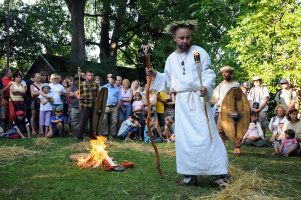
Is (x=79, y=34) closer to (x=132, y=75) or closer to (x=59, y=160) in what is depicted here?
(x=132, y=75)

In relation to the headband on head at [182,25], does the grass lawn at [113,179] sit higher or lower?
lower

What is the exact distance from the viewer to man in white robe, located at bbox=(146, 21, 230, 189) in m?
4.03

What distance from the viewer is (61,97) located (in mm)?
10461

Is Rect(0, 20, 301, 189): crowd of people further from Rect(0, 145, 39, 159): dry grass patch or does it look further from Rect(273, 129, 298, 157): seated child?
Rect(0, 145, 39, 159): dry grass patch

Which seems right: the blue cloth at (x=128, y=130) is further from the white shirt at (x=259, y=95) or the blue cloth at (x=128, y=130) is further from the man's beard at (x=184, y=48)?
the man's beard at (x=184, y=48)

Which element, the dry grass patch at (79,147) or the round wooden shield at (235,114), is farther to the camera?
the dry grass patch at (79,147)

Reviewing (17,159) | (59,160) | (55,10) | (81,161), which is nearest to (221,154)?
(81,161)

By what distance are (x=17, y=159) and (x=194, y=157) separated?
3774mm

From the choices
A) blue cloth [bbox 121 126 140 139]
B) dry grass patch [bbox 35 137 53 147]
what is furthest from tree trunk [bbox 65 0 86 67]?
dry grass patch [bbox 35 137 53 147]

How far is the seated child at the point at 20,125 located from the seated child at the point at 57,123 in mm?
733

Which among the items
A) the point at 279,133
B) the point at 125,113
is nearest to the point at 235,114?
the point at 279,133

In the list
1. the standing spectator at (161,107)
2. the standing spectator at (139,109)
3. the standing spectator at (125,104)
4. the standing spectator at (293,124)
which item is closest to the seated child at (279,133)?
the standing spectator at (293,124)

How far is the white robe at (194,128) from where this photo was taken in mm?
4027

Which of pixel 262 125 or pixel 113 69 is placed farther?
pixel 113 69
